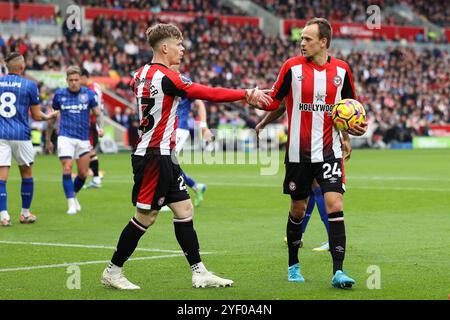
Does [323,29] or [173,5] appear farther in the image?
[173,5]

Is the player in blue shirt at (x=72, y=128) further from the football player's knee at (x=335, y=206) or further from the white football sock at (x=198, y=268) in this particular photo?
the football player's knee at (x=335, y=206)

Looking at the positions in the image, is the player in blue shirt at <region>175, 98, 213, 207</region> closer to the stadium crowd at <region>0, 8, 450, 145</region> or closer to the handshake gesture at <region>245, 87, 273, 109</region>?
the handshake gesture at <region>245, 87, 273, 109</region>

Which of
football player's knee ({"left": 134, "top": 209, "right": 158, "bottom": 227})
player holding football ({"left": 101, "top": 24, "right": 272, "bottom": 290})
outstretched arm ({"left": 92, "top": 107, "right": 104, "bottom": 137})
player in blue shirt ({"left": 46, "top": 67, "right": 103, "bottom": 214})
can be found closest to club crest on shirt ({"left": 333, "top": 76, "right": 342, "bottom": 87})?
player holding football ({"left": 101, "top": 24, "right": 272, "bottom": 290})

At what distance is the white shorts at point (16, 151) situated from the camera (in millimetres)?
13930

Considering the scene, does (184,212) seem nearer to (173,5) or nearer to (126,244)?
(126,244)

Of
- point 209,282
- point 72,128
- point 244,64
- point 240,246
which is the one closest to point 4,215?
point 72,128

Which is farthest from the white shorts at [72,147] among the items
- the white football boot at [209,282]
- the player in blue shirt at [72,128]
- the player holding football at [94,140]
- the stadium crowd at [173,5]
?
the stadium crowd at [173,5]

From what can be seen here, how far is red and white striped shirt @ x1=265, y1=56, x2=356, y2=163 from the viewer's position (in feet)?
28.4

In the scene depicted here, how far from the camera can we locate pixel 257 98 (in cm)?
820

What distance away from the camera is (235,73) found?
48.9 m

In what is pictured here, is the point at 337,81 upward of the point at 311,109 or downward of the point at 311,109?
upward

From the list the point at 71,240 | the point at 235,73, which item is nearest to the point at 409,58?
the point at 235,73

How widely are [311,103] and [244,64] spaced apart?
1637 inches

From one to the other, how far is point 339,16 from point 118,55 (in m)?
20.5
